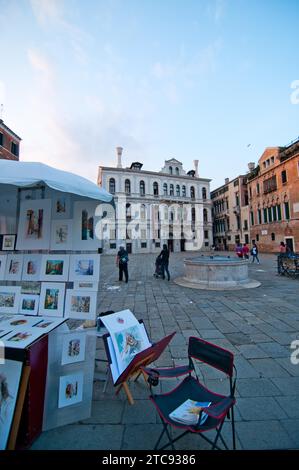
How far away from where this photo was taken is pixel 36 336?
1890mm

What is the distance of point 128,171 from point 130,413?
1434 inches

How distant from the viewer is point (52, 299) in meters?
2.44

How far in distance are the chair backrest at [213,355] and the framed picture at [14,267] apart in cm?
216

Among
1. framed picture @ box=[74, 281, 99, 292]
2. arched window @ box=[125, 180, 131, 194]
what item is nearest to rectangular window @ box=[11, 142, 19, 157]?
arched window @ box=[125, 180, 131, 194]

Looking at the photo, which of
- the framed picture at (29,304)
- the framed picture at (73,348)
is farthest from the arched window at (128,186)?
the framed picture at (73,348)

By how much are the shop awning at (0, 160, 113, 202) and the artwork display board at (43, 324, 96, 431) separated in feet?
4.74

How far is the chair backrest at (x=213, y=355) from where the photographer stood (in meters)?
1.80

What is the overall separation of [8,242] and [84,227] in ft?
3.19

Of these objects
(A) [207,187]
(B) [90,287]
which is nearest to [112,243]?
(A) [207,187]

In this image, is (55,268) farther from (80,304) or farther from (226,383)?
(226,383)

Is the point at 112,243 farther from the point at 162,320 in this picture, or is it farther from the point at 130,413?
the point at 130,413

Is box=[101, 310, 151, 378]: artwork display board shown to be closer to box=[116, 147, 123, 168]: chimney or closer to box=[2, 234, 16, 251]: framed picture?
box=[2, 234, 16, 251]: framed picture

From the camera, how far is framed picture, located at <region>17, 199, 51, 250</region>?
258 centimetres

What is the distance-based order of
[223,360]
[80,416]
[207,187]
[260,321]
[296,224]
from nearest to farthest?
1. [223,360]
2. [80,416]
3. [260,321]
4. [296,224]
5. [207,187]
